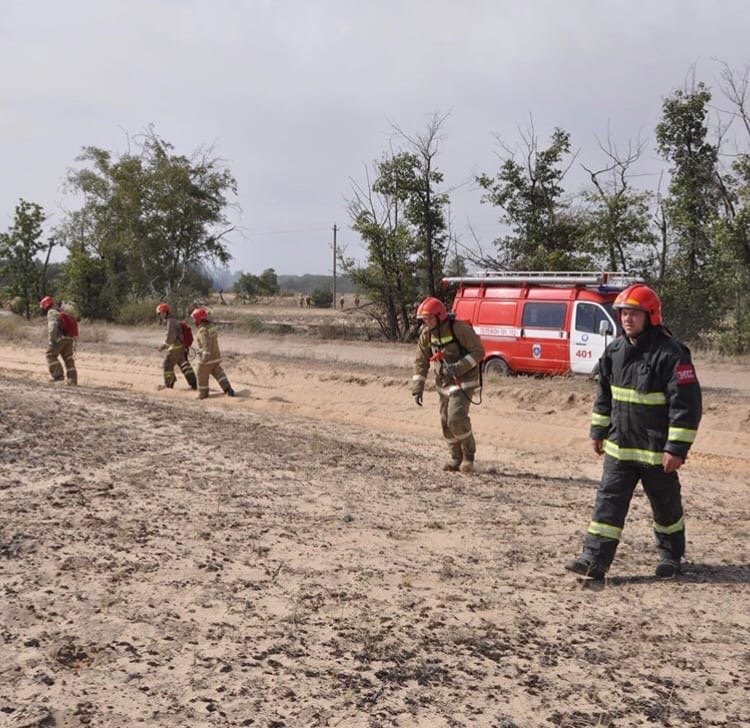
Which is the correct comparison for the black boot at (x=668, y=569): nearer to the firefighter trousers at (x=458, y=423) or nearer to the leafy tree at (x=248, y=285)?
the firefighter trousers at (x=458, y=423)

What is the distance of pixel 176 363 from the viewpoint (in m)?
16.5

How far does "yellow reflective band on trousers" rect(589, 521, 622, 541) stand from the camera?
540 cm

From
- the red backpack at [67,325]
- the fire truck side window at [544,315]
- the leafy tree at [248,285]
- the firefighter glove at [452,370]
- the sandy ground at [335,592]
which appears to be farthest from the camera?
the leafy tree at [248,285]

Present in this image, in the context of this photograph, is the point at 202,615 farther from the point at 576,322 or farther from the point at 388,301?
the point at 388,301

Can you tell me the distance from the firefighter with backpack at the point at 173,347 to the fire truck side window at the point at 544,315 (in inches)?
266

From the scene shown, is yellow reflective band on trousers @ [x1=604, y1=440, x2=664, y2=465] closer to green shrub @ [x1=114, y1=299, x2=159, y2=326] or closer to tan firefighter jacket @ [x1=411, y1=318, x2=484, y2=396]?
tan firefighter jacket @ [x1=411, y1=318, x2=484, y2=396]

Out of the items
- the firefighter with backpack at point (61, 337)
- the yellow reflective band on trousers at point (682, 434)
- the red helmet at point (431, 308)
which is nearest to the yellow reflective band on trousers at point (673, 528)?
the yellow reflective band on trousers at point (682, 434)

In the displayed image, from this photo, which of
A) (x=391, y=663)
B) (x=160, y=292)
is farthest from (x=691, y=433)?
(x=160, y=292)

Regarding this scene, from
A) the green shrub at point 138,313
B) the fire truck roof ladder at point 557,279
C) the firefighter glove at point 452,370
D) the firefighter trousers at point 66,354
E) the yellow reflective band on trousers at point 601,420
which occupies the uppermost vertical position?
the fire truck roof ladder at point 557,279

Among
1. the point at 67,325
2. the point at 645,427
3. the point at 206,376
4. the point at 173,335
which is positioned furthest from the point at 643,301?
the point at 67,325

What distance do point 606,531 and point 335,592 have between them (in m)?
1.84

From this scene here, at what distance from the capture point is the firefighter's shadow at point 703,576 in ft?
17.8

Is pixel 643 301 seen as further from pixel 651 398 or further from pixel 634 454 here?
pixel 634 454

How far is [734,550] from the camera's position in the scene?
20.3 ft
